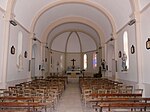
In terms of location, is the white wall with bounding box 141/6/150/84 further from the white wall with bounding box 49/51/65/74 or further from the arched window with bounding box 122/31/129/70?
the white wall with bounding box 49/51/65/74

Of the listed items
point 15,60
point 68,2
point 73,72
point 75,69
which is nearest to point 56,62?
point 75,69

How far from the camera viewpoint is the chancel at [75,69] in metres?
6.40

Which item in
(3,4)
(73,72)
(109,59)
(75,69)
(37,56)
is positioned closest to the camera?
(3,4)

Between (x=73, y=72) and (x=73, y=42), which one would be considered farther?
(x=73, y=42)

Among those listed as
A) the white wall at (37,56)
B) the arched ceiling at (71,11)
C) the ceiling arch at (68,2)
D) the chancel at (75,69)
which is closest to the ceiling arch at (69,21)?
the chancel at (75,69)

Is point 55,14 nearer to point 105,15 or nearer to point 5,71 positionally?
point 105,15

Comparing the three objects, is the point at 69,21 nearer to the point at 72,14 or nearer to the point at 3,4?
the point at 72,14

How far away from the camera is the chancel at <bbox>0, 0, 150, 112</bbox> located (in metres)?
6.40

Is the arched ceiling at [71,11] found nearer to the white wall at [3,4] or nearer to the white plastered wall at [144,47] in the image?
the white wall at [3,4]

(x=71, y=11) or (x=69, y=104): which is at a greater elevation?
(x=71, y=11)

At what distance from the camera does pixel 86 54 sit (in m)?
27.2

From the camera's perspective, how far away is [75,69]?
26.0 m

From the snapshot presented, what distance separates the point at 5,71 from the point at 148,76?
22.6 feet

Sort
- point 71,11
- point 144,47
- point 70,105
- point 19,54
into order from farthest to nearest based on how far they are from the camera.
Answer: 1. point 71,11
2. point 19,54
3. point 144,47
4. point 70,105
